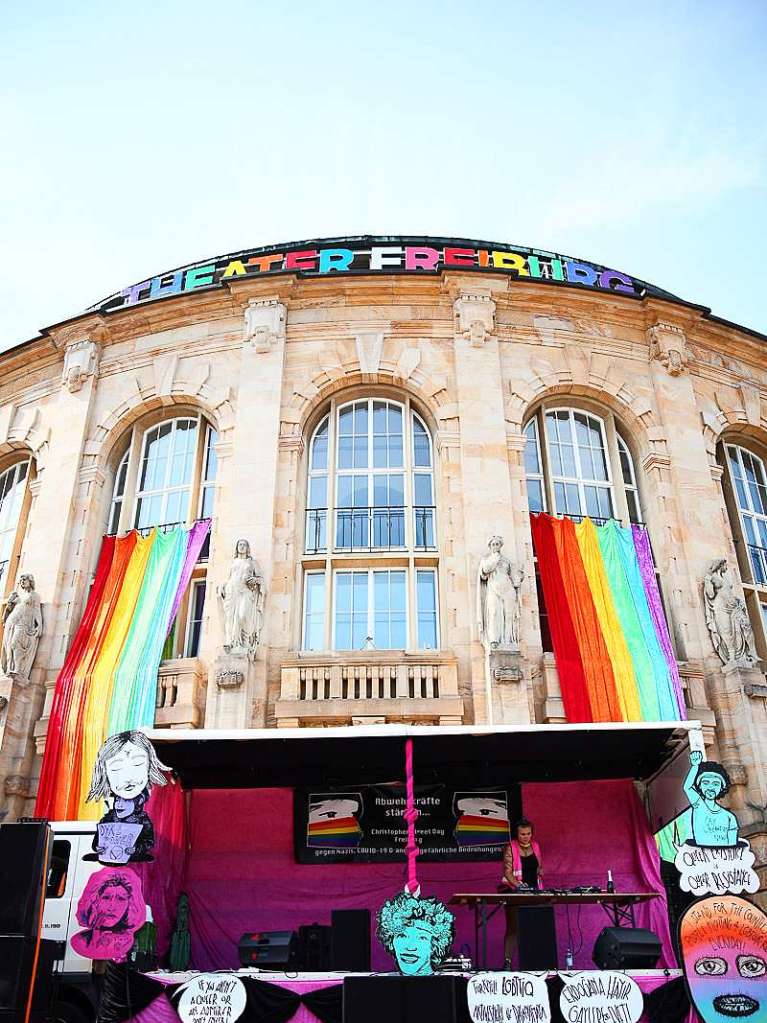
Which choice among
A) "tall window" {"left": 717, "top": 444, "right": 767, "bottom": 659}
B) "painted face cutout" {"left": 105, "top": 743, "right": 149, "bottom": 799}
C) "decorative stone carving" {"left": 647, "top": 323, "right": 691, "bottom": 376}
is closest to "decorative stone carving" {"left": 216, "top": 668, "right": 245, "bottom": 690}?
"painted face cutout" {"left": 105, "top": 743, "right": 149, "bottom": 799}

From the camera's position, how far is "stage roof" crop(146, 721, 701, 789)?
11.3 meters

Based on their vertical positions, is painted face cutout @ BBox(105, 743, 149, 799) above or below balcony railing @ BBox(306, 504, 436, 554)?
below

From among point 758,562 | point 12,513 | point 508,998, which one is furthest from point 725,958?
point 12,513

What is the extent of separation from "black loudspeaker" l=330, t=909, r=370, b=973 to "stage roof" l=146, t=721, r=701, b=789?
226 cm

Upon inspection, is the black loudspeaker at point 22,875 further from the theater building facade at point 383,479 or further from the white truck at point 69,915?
the theater building facade at point 383,479

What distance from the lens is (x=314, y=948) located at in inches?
470

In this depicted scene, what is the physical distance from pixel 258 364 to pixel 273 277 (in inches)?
85.0

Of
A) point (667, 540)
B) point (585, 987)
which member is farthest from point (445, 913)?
point (667, 540)

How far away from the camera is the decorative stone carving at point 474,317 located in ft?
62.8

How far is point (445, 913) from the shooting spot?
9414 mm

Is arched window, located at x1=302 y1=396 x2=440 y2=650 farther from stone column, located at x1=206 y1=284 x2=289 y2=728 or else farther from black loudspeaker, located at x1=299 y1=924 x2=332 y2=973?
black loudspeaker, located at x1=299 y1=924 x2=332 y2=973

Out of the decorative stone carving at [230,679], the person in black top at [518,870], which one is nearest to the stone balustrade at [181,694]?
the decorative stone carving at [230,679]

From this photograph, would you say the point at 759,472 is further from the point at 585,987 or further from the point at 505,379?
the point at 585,987

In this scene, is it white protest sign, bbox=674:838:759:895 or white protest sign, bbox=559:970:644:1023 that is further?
white protest sign, bbox=674:838:759:895
